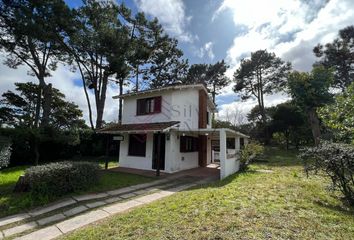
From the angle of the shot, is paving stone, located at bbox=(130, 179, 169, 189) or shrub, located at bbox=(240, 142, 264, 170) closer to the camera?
paving stone, located at bbox=(130, 179, 169, 189)

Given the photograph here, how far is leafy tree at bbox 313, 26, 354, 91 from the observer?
30953 mm

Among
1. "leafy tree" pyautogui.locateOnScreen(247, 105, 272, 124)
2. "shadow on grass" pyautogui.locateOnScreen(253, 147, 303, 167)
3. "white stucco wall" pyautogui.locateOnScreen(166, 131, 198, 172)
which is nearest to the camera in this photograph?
"white stucco wall" pyautogui.locateOnScreen(166, 131, 198, 172)

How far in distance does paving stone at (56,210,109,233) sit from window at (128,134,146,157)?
28.9ft

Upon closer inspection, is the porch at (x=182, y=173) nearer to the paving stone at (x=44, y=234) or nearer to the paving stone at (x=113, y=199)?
the paving stone at (x=113, y=199)

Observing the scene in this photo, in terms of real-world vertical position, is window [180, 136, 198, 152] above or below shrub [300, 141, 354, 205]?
above

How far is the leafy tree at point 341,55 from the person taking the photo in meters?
31.0

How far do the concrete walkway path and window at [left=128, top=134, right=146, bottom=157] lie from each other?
587 centimetres

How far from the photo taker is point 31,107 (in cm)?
2706

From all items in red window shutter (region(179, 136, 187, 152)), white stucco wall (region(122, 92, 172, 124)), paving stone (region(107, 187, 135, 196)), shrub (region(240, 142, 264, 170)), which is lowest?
paving stone (region(107, 187, 135, 196))

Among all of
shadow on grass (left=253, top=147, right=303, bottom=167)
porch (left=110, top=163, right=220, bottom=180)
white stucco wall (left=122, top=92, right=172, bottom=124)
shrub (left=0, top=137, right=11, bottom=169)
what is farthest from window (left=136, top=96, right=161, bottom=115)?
shadow on grass (left=253, top=147, right=303, bottom=167)

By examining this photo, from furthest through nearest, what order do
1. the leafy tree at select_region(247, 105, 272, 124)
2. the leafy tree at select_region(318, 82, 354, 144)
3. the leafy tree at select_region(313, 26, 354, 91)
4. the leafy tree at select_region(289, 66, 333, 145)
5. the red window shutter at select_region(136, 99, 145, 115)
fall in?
1. the leafy tree at select_region(247, 105, 272, 124)
2. the leafy tree at select_region(313, 26, 354, 91)
3. the leafy tree at select_region(289, 66, 333, 145)
4. the red window shutter at select_region(136, 99, 145, 115)
5. the leafy tree at select_region(318, 82, 354, 144)

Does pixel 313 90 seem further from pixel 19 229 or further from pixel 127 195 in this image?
pixel 19 229

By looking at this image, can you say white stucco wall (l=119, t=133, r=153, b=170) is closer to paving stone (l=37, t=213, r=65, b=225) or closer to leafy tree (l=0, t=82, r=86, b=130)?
paving stone (l=37, t=213, r=65, b=225)

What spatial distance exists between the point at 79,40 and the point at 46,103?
288 inches
